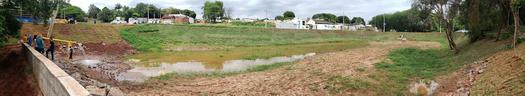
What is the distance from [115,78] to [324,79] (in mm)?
8887

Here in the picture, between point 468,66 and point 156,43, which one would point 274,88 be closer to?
point 468,66

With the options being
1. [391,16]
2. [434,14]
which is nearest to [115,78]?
[434,14]

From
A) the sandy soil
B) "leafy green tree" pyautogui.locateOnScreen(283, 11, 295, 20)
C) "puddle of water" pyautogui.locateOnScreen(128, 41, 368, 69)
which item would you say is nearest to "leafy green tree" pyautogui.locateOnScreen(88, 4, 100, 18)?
"leafy green tree" pyautogui.locateOnScreen(283, 11, 295, 20)

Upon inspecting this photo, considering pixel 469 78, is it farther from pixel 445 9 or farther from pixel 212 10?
pixel 212 10

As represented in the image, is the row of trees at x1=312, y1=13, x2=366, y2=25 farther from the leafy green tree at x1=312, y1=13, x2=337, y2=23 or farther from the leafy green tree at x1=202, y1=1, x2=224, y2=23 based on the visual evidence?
the leafy green tree at x1=202, y1=1, x2=224, y2=23

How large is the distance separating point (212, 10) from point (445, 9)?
8375 centimetres

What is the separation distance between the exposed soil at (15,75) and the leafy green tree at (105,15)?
8514 centimetres

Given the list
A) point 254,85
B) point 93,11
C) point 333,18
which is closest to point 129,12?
point 93,11

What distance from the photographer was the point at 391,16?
4338 inches

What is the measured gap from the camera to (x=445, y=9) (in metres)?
26.7

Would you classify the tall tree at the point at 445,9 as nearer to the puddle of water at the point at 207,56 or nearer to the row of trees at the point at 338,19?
the puddle of water at the point at 207,56

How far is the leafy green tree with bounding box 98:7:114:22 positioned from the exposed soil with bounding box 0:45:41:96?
85.1m

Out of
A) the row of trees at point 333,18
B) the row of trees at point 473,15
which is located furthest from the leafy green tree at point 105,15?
the row of trees at point 473,15

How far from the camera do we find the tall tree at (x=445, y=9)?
2624 centimetres
